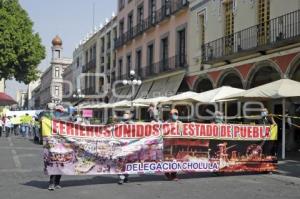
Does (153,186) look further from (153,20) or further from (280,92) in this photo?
(153,20)

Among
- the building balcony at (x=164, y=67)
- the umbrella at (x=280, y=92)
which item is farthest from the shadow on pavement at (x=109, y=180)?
A: the building balcony at (x=164, y=67)

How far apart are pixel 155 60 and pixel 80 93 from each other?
908 inches

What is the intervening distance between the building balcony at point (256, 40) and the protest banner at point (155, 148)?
598 centimetres

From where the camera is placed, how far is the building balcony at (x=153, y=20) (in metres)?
28.7

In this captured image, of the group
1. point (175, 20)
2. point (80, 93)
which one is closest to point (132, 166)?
point (175, 20)

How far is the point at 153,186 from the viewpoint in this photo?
1030 centimetres

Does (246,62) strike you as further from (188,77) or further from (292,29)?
(188,77)

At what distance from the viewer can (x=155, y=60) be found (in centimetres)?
3278

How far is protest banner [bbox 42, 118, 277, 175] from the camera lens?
33.9ft

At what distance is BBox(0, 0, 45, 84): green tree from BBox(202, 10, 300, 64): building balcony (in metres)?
17.9

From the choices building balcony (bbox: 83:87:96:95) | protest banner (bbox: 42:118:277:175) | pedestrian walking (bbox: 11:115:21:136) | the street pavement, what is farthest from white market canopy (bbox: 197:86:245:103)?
building balcony (bbox: 83:87:96:95)

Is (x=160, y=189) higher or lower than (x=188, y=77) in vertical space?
lower

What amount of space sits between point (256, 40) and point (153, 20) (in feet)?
46.4

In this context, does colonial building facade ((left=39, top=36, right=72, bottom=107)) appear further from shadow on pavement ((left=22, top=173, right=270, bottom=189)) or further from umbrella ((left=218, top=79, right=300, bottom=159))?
shadow on pavement ((left=22, top=173, right=270, bottom=189))
